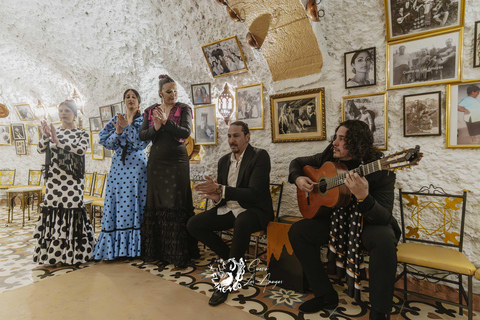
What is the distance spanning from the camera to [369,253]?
200cm

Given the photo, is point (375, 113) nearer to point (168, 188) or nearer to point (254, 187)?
point (254, 187)

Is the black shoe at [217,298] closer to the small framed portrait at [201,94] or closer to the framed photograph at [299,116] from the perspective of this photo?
the framed photograph at [299,116]

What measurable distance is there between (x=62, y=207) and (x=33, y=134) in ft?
21.9

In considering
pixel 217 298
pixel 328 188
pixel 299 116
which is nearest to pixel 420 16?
pixel 299 116

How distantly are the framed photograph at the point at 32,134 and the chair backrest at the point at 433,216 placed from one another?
957cm

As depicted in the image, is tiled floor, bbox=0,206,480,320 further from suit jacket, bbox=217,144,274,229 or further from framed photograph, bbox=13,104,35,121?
framed photograph, bbox=13,104,35,121

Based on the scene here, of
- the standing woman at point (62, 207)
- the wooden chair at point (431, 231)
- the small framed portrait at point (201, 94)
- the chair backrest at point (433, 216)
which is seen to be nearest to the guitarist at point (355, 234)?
the wooden chair at point (431, 231)

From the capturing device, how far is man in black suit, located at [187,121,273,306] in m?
2.61

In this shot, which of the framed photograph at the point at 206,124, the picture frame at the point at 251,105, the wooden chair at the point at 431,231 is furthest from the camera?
the framed photograph at the point at 206,124

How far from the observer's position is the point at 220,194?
8.90 feet

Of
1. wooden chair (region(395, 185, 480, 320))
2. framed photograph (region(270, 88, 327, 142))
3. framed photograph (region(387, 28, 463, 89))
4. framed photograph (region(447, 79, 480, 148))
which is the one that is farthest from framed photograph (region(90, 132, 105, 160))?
framed photograph (region(447, 79, 480, 148))

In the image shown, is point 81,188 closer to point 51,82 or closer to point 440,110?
point 440,110

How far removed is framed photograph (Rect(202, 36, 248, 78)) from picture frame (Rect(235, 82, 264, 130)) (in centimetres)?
29

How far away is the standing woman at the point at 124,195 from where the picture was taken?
130 inches
